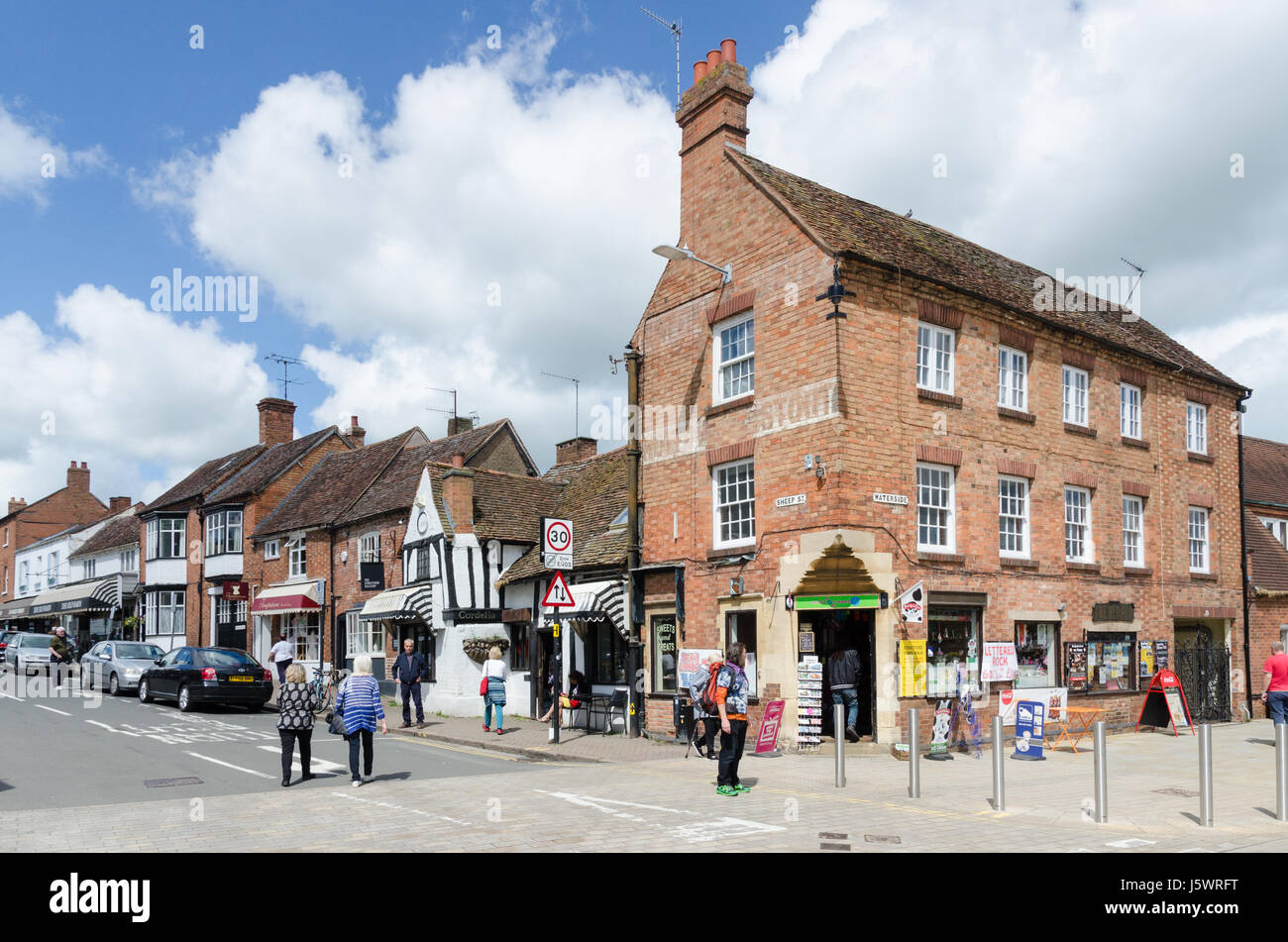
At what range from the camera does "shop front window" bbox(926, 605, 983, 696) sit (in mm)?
17141

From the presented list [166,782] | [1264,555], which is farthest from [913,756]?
[1264,555]

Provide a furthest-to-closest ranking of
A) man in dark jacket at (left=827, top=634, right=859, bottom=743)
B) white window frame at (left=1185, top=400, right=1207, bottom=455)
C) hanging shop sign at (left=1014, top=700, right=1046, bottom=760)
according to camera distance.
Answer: white window frame at (left=1185, top=400, right=1207, bottom=455), man in dark jacket at (left=827, top=634, right=859, bottom=743), hanging shop sign at (left=1014, top=700, right=1046, bottom=760)

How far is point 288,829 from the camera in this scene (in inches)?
389

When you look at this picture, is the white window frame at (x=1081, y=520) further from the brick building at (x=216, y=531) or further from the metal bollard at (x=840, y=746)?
the brick building at (x=216, y=531)

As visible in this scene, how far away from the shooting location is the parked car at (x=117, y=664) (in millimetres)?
27453

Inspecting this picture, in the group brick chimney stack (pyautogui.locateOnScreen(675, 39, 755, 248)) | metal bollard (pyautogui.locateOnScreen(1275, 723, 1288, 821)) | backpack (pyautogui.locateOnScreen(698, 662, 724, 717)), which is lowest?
metal bollard (pyautogui.locateOnScreen(1275, 723, 1288, 821))

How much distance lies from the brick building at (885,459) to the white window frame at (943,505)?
0.05m

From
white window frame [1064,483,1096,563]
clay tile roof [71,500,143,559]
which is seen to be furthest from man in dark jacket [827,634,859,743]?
clay tile roof [71,500,143,559]

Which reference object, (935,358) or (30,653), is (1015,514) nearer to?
→ (935,358)

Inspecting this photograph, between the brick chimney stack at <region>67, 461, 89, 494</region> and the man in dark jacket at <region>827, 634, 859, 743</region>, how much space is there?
65.6m

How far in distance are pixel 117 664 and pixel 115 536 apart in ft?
91.9

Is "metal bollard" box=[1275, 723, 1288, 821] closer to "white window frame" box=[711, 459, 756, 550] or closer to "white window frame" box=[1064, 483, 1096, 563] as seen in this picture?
"white window frame" box=[711, 459, 756, 550]

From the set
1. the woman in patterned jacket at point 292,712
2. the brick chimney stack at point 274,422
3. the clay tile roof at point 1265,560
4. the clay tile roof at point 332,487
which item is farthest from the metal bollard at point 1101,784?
the brick chimney stack at point 274,422

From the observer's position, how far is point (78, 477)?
69.1 metres
